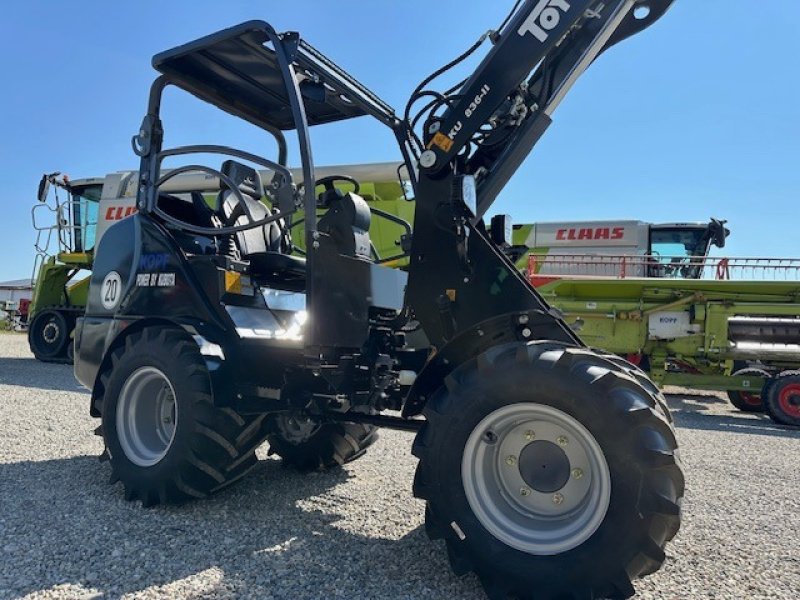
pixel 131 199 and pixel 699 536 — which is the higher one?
pixel 131 199

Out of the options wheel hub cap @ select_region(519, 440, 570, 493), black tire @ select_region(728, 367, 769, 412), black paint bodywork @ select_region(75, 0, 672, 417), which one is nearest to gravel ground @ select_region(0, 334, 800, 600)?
wheel hub cap @ select_region(519, 440, 570, 493)

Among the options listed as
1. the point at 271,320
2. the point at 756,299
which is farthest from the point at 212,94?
the point at 756,299

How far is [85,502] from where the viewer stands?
3.61 metres

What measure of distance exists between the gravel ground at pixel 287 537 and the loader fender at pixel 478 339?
29.6 inches

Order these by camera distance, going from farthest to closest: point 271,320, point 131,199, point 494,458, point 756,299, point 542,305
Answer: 1. point 131,199
2. point 756,299
3. point 271,320
4. point 542,305
5. point 494,458

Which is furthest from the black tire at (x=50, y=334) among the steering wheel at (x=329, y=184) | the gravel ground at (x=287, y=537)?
the steering wheel at (x=329, y=184)

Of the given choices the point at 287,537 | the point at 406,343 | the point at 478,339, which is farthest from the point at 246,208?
the point at 287,537

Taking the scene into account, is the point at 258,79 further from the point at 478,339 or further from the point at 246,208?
the point at 478,339

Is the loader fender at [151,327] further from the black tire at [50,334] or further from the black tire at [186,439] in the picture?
the black tire at [50,334]

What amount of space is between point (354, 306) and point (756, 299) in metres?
8.39

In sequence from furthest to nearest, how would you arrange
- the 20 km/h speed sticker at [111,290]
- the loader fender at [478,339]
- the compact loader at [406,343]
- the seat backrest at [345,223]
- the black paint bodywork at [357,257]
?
the 20 km/h speed sticker at [111,290] < the seat backrest at [345,223] < the black paint bodywork at [357,257] < the loader fender at [478,339] < the compact loader at [406,343]

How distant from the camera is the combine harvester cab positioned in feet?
31.0

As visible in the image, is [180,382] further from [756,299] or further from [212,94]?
[756,299]

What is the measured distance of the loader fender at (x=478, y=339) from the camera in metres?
3.08
